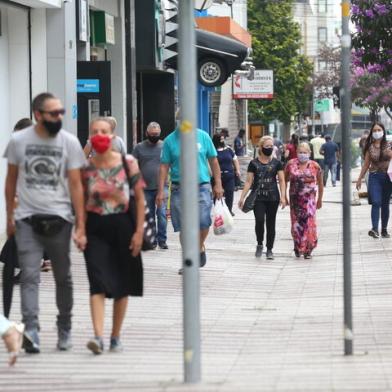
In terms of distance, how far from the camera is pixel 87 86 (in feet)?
65.5

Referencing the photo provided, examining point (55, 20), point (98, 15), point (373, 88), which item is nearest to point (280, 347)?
point (55, 20)

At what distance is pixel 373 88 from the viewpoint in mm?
40500

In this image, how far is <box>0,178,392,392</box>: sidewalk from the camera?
26.8 ft

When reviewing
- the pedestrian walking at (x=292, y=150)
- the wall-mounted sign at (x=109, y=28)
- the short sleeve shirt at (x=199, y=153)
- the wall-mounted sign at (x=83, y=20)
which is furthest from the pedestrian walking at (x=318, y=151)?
the short sleeve shirt at (x=199, y=153)

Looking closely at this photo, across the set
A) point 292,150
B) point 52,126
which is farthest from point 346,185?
point 292,150

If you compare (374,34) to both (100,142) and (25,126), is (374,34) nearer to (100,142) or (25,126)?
(25,126)

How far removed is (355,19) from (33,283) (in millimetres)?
11953

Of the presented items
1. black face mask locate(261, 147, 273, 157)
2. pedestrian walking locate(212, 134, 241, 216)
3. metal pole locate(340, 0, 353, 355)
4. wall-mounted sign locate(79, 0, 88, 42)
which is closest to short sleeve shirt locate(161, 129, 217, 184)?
black face mask locate(261, 147, 273, 157)

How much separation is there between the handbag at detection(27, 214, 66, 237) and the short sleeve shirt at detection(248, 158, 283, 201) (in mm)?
8430

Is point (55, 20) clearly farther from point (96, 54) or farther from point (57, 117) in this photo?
point (57, 117)

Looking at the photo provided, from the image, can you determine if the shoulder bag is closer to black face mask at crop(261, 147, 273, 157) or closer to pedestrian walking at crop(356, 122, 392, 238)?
black face mask at crop(261, 147, 273, 157)

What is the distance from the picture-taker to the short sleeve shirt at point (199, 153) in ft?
46.3

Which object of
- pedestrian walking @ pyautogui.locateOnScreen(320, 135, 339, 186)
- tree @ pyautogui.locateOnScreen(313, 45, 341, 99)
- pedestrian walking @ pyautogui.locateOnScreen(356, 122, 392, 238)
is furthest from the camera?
tree @ pyautogui.locateOnScreen(313, 45, 341, 99)

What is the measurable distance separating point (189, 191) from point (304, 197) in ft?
32.6
